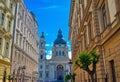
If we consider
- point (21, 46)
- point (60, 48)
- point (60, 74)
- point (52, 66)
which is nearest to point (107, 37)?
point (21, 46)

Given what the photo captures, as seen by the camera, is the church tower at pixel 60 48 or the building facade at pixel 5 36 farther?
the church tower at pixel 60 48

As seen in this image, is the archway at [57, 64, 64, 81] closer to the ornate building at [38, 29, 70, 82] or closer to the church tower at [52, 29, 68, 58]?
the ornate building at [38, 29, 70, 82]

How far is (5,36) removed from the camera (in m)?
21.7

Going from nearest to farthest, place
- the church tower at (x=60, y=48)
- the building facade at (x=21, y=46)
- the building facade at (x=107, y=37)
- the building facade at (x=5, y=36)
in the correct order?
the building facade at (x=107, y=37)
the building facade at (x=5, y=36)
the building facade at (x=21, y=46)
the church tower at (x=60, y=48)

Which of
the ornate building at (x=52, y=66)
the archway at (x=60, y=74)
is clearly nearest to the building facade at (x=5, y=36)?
the ornate building at (x=52, y=66)

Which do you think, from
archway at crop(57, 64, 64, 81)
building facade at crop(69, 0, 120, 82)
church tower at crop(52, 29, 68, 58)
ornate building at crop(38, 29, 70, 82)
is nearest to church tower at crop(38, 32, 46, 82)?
ornate building at crop(38, 29, 70, 82)

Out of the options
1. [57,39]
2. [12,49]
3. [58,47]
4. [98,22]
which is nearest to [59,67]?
[58,47]

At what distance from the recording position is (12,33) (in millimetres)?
25422

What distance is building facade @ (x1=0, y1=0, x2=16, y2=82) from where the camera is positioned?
2052 cm

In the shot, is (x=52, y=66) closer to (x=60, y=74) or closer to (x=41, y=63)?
(x=41, y=63)

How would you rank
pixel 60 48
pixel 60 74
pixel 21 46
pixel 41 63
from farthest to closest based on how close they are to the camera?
pixel 60 48 < pixel 60 74 < pixel 41 63 < pixel 21 46

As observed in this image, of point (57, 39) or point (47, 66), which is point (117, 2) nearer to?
point (47, 66)

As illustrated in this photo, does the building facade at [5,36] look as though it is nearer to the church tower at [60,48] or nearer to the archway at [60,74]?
the archway at [60,74]

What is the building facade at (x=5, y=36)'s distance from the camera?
808 inches
